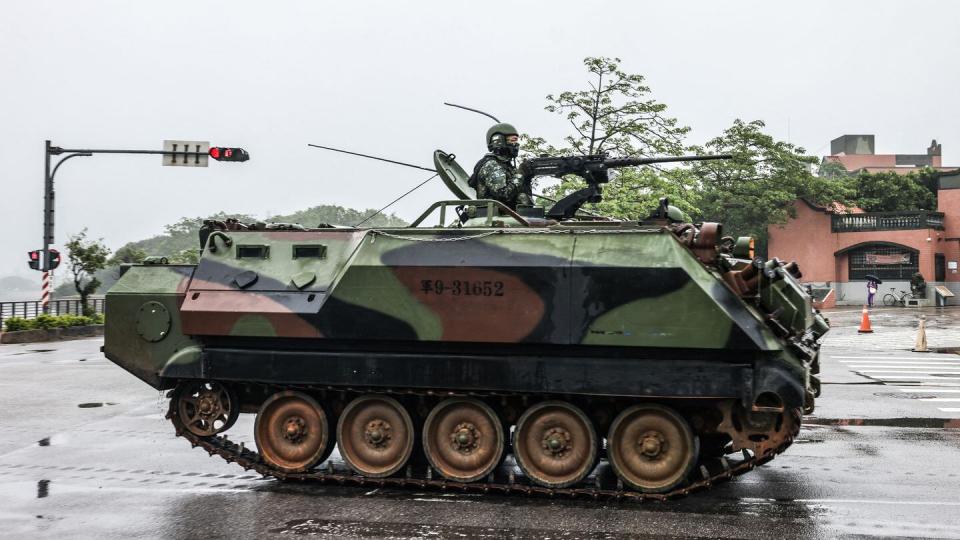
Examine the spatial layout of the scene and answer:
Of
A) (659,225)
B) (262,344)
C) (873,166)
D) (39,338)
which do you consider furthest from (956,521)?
(873,166)

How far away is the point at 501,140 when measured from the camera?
1055 cm

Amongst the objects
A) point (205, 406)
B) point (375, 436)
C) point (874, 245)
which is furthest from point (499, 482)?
point (874, 245)

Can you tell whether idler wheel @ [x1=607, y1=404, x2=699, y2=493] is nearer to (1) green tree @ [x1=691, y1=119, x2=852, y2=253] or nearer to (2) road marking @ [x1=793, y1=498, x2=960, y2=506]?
(2) road marking @ [x1=793, y1=498, x2=960, y2=506]

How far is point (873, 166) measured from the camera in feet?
263

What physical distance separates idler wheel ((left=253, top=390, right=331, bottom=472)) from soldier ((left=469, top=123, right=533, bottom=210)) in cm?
319

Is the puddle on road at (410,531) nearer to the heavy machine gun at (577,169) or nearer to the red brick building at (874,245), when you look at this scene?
the heavy machine gun at (577,169)

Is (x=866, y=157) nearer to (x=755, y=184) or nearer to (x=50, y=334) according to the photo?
(x=755, y=184)

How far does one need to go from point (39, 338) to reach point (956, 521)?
26.5m

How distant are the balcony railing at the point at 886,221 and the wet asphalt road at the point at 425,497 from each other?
3590cm

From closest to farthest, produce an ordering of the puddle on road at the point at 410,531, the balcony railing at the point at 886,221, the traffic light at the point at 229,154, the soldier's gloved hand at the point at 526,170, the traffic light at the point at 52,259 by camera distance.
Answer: the puddle on road at the point at 410,531 < the soldier's gloved hand at the point at 526,170 < the traffic light at the point at 229,154 < the traffic light at the point at 52,259 < the balcony railing at the point at 886,221

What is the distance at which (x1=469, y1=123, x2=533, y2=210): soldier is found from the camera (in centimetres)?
1038

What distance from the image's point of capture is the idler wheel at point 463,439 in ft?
27.7

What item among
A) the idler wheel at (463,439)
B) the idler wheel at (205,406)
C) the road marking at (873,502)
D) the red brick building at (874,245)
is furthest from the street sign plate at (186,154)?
the red brick building at (874,245)

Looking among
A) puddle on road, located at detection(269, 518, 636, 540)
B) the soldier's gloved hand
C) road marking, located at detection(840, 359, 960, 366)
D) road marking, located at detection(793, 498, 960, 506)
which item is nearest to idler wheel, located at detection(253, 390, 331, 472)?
puddle on road, located at detection(269, 518, 636, 540)
